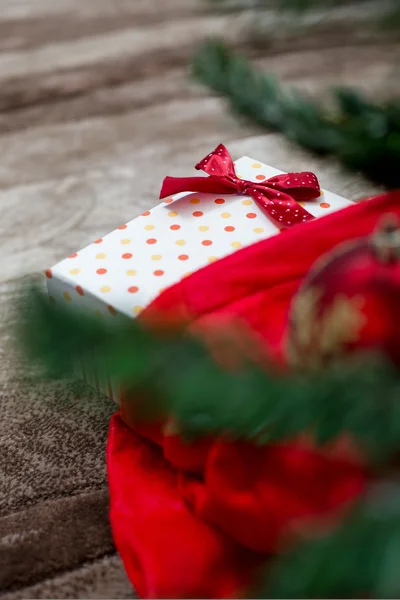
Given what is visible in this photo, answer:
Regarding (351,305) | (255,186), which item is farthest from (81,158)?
(351,305)

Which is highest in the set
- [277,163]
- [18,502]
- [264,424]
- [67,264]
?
[264,424]

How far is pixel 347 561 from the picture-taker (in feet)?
0.71

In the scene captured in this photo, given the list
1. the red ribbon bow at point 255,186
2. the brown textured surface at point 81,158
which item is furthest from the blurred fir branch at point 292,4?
the red ribbon bow at point 255,186

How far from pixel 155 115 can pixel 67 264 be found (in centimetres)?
91

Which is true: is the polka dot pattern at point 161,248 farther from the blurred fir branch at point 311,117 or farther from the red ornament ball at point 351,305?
the blurred fir branch at point 311,117

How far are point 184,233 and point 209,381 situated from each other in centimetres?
74

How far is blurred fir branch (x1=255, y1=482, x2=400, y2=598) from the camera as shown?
0.22 metres

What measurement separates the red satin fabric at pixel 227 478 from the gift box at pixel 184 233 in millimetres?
97

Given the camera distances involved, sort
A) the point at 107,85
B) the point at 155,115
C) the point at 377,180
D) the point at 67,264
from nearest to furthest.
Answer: the point at 377,180
the point at 67,264
the point at 155,115
the point at 107,85

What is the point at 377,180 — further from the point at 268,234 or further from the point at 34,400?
the point at 34,400

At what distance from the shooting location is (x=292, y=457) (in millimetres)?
606

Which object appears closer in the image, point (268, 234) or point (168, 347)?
point (168, 347)

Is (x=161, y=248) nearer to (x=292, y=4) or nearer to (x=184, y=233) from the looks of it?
(x=184, y=233)

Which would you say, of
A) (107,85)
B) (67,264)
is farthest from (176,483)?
(107,85)
